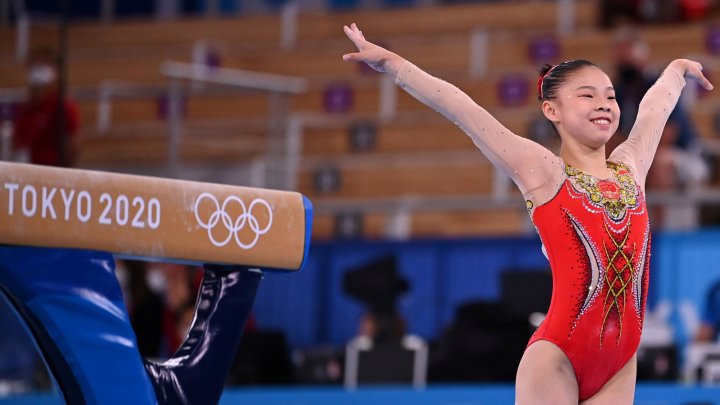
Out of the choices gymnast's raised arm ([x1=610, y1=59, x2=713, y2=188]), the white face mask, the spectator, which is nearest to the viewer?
gymnast's raised arm ([x1=610, y1=59, x2=713, y2=188])

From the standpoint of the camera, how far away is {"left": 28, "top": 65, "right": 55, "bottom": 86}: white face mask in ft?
28.5

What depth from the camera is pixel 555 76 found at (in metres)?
3.65

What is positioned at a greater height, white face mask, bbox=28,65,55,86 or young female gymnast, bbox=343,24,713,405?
white face mask, bbox=28,65,55,86

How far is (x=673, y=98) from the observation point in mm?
3955

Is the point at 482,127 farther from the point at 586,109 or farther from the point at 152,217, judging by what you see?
the point at 152,217

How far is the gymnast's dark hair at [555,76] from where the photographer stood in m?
3.62

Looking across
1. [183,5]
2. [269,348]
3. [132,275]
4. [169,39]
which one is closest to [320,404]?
[269,348]

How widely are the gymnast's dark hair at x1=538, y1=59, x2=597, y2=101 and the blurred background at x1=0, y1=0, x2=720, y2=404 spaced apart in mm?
2882

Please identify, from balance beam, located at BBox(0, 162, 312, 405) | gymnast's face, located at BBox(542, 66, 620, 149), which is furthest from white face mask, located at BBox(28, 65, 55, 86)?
gymnast's face, located at BBox(542, 66, 620, 149)

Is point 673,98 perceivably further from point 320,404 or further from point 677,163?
point 677,163

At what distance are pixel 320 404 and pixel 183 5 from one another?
9.95 meters

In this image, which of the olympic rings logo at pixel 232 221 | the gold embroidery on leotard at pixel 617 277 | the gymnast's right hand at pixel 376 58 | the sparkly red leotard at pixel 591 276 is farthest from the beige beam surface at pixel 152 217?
the gold embroidery on leotard at pixel 617 277

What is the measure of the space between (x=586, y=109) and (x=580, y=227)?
356 mm

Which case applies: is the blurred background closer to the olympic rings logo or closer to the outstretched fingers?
the outstretched fingers
